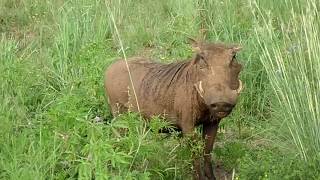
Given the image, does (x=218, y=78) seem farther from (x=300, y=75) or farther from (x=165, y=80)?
(x=165, y=80)

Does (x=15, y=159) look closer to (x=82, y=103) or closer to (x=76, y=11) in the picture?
(x=82, y=103)

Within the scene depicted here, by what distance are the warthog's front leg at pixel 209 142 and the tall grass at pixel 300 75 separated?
1.59 feet

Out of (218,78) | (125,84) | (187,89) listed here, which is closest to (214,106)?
(218,78)

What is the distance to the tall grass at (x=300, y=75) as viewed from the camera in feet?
11.7

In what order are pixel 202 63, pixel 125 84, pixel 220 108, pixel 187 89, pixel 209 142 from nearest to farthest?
1. pixel 220 108
2. pixel 202 63
3. pixel 187 89
4. pixel 209 142
5. pixel 125 84

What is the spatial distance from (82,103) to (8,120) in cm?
51

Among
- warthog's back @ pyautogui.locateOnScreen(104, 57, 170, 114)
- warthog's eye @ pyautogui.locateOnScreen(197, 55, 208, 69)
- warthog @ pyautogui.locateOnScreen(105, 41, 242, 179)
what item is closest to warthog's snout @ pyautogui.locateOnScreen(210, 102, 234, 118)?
warthog @ pyautogui.locateOnScreen(105, 41, 242, 179)

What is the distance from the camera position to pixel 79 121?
3.60m

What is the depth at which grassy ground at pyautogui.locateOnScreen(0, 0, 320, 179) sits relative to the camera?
3.61 meters

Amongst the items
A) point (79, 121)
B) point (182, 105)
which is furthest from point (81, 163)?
point (182, 105)

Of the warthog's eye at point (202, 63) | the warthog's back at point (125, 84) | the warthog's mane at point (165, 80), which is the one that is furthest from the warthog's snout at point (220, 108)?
the warthog's back at point (125, 84)

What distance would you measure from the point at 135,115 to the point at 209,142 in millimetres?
529

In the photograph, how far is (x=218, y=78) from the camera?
3.66m

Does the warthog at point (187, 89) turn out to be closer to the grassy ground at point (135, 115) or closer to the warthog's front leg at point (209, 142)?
the warthog's front leg at point (209, 142)
